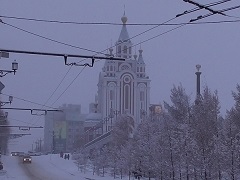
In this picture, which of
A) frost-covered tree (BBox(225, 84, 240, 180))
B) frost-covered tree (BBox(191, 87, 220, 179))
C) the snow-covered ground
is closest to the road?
the snow-covered ground

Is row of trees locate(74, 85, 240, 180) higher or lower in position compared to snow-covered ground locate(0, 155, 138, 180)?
higher

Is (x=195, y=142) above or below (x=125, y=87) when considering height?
below

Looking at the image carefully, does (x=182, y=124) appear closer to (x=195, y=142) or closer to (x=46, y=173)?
(x=195, y=142)

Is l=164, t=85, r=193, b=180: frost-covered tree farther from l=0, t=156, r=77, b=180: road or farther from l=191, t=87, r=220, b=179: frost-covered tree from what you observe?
l=0, t=156, r=77, b=180: road

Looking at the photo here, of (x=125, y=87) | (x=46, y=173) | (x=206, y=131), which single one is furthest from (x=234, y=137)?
(x=125, y=87)

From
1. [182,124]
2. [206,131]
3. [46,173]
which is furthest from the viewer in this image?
[46,173]

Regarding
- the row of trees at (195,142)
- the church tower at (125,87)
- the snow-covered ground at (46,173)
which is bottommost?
the snow-covered ground at (46,173)

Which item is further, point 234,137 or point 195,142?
point 195,142

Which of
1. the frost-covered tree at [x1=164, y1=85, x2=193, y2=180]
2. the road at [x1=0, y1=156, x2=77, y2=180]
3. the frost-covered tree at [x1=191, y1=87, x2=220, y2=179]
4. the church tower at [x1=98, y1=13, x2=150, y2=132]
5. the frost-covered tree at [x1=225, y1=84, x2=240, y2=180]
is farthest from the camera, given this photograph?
the church tower at [x1=98, y1=13, x2=150, y2=132]

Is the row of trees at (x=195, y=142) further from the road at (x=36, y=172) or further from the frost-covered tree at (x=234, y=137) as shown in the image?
the road at (x=36, y=172)

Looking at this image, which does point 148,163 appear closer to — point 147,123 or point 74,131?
point 147,123

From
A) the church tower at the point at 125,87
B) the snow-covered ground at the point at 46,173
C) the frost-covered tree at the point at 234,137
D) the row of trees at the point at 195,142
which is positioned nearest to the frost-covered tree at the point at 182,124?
the row of trees at the point at 195,142

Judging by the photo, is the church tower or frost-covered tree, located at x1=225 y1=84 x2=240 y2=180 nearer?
frost-covered tree, located at x1=225 y1=84 x2=240 y2=180

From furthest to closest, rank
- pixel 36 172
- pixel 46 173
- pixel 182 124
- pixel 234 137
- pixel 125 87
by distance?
pixel 125 87 → pixel 36 172 → pixel 46 173 → pixel 182 124 → pixel 234 137
